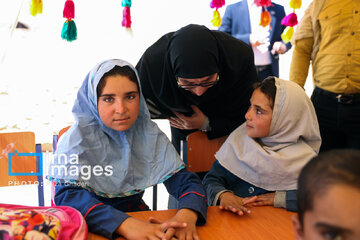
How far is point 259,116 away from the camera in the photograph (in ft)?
5.06

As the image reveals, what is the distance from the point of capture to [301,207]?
73cm

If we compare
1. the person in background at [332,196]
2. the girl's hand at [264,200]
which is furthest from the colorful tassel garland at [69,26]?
the person in background at [332,196]

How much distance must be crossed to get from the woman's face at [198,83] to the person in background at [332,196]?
93 centimetres

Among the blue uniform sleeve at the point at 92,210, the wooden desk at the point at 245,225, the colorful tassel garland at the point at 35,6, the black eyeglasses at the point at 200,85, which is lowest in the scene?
the wooden desk at the point at 245,225

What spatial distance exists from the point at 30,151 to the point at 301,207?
1.33 meters

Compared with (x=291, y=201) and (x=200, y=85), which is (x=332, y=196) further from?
(x=200, y=85)

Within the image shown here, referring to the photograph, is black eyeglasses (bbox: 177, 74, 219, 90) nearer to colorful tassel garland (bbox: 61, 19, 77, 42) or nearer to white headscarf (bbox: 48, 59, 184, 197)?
white headscarf (bbox: 48, 59, 184, 197)

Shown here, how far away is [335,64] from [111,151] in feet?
4.83

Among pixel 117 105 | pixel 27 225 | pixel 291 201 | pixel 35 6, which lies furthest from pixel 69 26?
pixel 291 201

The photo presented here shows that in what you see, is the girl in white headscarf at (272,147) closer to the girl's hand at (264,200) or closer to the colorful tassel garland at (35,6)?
the girl's hand at (264,200)

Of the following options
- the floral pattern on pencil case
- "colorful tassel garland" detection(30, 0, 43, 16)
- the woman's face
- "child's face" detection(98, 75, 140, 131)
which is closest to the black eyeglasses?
the woman's face

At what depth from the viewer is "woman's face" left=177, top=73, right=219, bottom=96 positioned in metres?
1.59

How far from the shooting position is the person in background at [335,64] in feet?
6.61

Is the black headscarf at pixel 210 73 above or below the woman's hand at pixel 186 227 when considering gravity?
above
